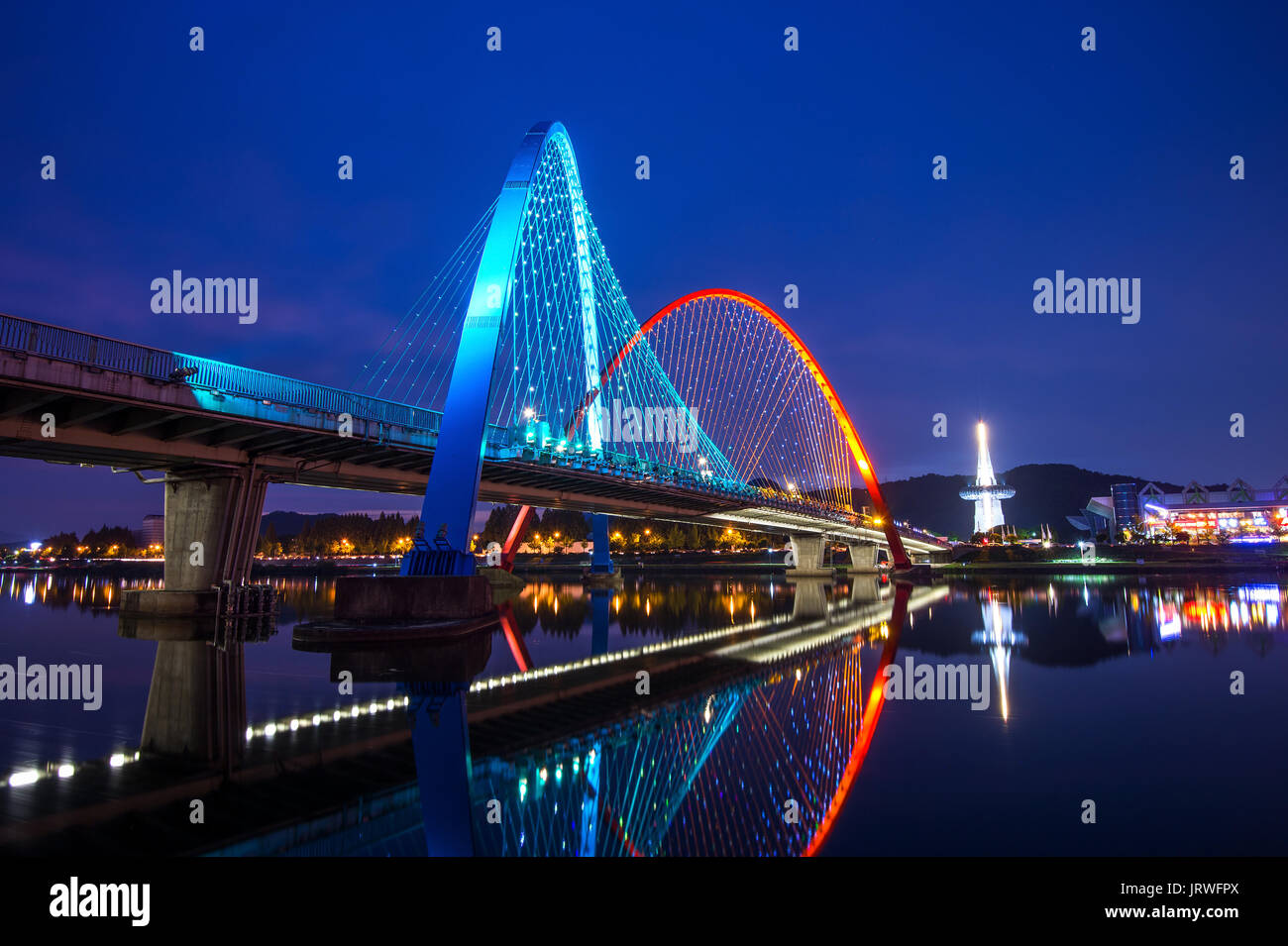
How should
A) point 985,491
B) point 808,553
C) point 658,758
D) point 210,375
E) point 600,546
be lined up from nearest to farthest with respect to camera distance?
point 658,758, point 210,375, point 600,546, point 808,553, point 985,491

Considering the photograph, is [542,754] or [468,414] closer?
[542,754]

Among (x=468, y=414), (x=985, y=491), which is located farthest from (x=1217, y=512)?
(x=468, y=414)

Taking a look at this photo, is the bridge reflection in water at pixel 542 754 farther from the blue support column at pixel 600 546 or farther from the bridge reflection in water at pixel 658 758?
the blue support column at pixel 600 546

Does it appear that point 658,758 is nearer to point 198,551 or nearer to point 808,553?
point 198,551

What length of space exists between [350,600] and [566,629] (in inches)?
280

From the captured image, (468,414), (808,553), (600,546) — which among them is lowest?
(808,553)

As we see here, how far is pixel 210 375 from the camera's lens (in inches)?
862

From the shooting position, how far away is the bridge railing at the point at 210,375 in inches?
701

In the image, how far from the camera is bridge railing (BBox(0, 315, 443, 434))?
17.8 meters

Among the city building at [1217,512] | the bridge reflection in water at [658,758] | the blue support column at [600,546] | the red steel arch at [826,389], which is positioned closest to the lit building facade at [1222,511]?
the city building at [1217,512]

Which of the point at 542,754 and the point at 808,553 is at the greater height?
the point at 542,754
